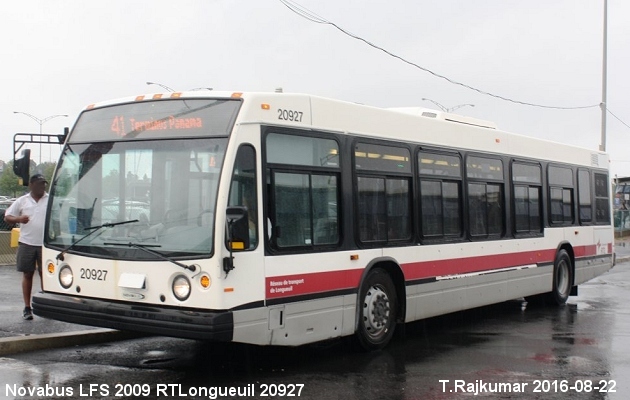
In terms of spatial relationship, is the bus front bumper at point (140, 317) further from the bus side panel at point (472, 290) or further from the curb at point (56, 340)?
the bus side panel at point (472, 290)

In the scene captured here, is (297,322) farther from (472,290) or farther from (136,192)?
(472,290)

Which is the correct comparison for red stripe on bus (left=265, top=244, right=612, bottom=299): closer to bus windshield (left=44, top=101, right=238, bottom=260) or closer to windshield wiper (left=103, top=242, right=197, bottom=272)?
windshield wiper (left=103, top=242, right=197, bottom=272)

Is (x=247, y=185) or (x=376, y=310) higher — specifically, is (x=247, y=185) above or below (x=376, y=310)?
above

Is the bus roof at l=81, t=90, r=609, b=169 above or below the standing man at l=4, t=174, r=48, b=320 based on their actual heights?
above

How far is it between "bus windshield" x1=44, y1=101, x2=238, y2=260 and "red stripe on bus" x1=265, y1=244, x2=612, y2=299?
1015 mm

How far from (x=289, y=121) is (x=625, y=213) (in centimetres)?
4440

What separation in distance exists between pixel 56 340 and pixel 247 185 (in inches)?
127

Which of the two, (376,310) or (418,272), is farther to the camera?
(418,272)

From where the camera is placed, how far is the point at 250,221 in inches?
295

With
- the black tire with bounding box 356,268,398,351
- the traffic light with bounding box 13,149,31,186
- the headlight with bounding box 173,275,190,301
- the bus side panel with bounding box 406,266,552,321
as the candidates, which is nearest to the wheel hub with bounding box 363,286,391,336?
the black tire with bounding box 356,268,398,351

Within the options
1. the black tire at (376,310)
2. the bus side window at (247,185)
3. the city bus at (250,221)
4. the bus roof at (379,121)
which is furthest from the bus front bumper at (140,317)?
the black tire at (376,310)

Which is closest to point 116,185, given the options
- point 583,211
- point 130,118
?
point 130,118

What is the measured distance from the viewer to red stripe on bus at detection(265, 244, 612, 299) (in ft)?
25.6

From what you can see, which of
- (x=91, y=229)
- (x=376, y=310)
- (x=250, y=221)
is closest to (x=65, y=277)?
(x=91, y=229)
